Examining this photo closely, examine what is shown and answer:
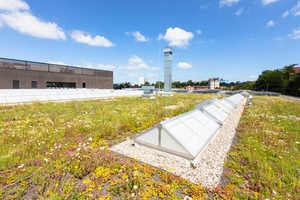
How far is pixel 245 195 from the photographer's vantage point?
3025 mm

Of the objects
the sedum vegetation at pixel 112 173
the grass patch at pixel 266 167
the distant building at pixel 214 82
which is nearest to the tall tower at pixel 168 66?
the grass patch at pixel 266 167

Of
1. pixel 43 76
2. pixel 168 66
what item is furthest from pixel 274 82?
pixel 43 76

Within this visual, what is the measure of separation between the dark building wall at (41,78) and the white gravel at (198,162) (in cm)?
3940

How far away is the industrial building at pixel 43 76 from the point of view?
30.4m

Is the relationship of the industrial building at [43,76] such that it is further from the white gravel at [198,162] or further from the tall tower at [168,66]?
the white gravel at [198,162]

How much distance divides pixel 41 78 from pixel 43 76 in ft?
2.30

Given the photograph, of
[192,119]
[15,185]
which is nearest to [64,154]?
[15,185]

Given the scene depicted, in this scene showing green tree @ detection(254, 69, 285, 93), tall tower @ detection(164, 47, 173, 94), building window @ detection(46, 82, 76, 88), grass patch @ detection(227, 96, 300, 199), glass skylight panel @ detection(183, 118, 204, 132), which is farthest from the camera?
green tree @ detection(254, 69, 285, 93)

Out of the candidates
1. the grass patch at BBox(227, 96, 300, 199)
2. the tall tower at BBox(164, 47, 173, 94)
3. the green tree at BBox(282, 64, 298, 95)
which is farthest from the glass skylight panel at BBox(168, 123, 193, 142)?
the green tree at BBox(282, 64, 298, 95)

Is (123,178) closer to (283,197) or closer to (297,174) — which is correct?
(283,197)

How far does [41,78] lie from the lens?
35.1 meters

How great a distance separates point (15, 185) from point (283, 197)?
613 cm

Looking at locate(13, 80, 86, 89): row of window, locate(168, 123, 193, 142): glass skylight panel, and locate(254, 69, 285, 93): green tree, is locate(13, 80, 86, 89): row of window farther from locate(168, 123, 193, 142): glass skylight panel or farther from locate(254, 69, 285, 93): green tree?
locate(254, 69, 285, 93): green tree

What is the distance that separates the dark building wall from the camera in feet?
98.8
